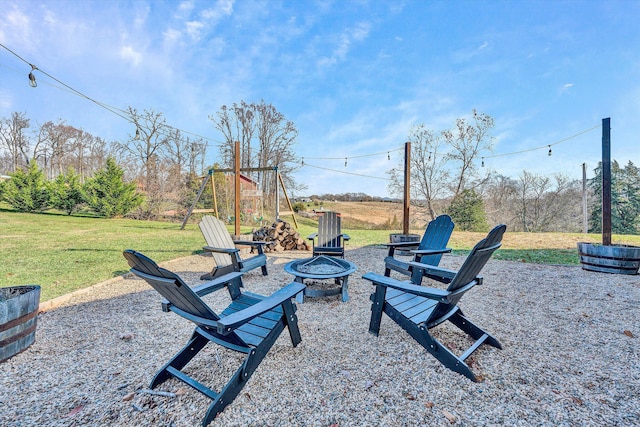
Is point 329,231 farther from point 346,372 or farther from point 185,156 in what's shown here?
point 185,156

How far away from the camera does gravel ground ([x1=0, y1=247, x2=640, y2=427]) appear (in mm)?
1352

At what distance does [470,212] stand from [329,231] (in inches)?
Answer: 377

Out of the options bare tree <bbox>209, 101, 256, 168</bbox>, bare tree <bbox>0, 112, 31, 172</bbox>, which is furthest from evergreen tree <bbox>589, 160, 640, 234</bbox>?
bare tree <bbox>0, 112, 31, 172</bbox>

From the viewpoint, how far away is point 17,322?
182 centimetres

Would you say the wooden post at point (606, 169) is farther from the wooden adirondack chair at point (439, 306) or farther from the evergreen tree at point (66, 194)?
the evergreen tree at point (66, 194)

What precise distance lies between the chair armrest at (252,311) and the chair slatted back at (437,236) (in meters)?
2.09

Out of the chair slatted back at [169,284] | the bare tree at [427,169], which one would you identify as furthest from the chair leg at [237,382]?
the bare tree at [427,169]

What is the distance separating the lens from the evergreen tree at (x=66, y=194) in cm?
1296

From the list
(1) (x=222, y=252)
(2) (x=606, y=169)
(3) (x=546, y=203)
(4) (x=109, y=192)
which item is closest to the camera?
(1) (x=222, y=252)

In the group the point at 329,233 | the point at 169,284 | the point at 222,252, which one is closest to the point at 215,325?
the point at 169,284

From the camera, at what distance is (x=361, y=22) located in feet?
21.7

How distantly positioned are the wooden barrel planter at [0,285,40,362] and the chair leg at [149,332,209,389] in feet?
3.76

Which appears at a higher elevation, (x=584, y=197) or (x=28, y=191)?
(x=28, y=191)

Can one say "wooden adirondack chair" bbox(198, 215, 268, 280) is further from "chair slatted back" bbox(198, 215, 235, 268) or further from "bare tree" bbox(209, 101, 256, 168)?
"bare tree" bbox(209, 101, 256, 168)
